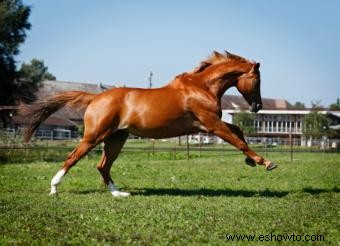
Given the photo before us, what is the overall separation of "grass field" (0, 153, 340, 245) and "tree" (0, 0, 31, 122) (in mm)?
36901

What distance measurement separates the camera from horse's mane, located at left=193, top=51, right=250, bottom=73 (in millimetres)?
11898

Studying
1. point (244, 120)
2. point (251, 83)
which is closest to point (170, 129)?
point (251, 83)

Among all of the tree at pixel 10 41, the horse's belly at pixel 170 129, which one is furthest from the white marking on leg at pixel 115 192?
the tree at pixel 10 41

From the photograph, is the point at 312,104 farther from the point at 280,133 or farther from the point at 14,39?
the point at 14,39

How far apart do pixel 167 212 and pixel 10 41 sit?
4737cm

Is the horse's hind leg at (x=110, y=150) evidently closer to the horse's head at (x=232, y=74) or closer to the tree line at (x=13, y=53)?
the horse's head at (x=232, y=74)

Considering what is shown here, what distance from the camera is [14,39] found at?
173 feet

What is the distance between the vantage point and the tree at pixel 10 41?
4875 centimetres

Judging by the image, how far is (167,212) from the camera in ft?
27.2

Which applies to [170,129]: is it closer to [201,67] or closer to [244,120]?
[201,67]

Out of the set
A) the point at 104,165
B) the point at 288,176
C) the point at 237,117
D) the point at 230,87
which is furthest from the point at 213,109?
the point at 237,117

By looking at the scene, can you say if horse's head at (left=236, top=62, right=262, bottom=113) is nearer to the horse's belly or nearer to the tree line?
the horse's belly

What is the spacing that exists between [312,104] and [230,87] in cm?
7424

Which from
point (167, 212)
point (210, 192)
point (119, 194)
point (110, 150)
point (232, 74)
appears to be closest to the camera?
point (167, 212)
